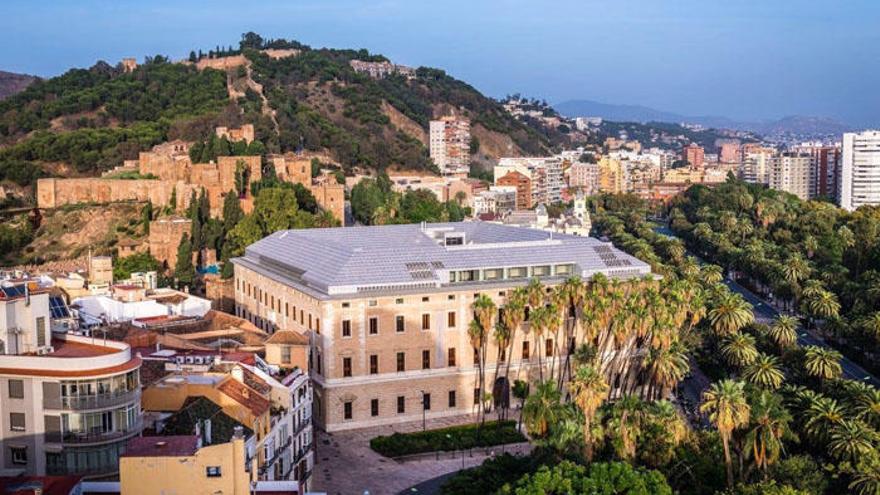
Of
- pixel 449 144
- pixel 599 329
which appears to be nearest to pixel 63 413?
pixel 599 329

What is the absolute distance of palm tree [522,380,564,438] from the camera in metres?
33.5

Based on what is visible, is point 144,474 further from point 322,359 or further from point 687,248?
point 687,248

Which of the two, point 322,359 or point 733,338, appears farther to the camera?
point 733,338

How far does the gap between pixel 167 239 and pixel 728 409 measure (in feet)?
150

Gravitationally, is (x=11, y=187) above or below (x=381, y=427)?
above

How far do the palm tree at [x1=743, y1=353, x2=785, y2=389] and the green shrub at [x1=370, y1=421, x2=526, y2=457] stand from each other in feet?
32.0

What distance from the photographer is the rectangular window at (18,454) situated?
1004 inches

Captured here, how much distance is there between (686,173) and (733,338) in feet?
441

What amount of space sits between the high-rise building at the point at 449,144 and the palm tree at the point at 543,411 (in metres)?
103

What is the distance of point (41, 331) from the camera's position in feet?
88.4

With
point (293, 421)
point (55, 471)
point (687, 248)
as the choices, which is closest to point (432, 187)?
point (687, 248)

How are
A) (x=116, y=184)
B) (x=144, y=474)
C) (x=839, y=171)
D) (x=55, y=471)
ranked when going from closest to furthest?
(x=144, y=474)
(x=55, y=471)
(x=116, y=184)
(x=839, y=171)

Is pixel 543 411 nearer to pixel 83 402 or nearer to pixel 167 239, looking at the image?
pixel 83 402

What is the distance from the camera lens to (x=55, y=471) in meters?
25.2
